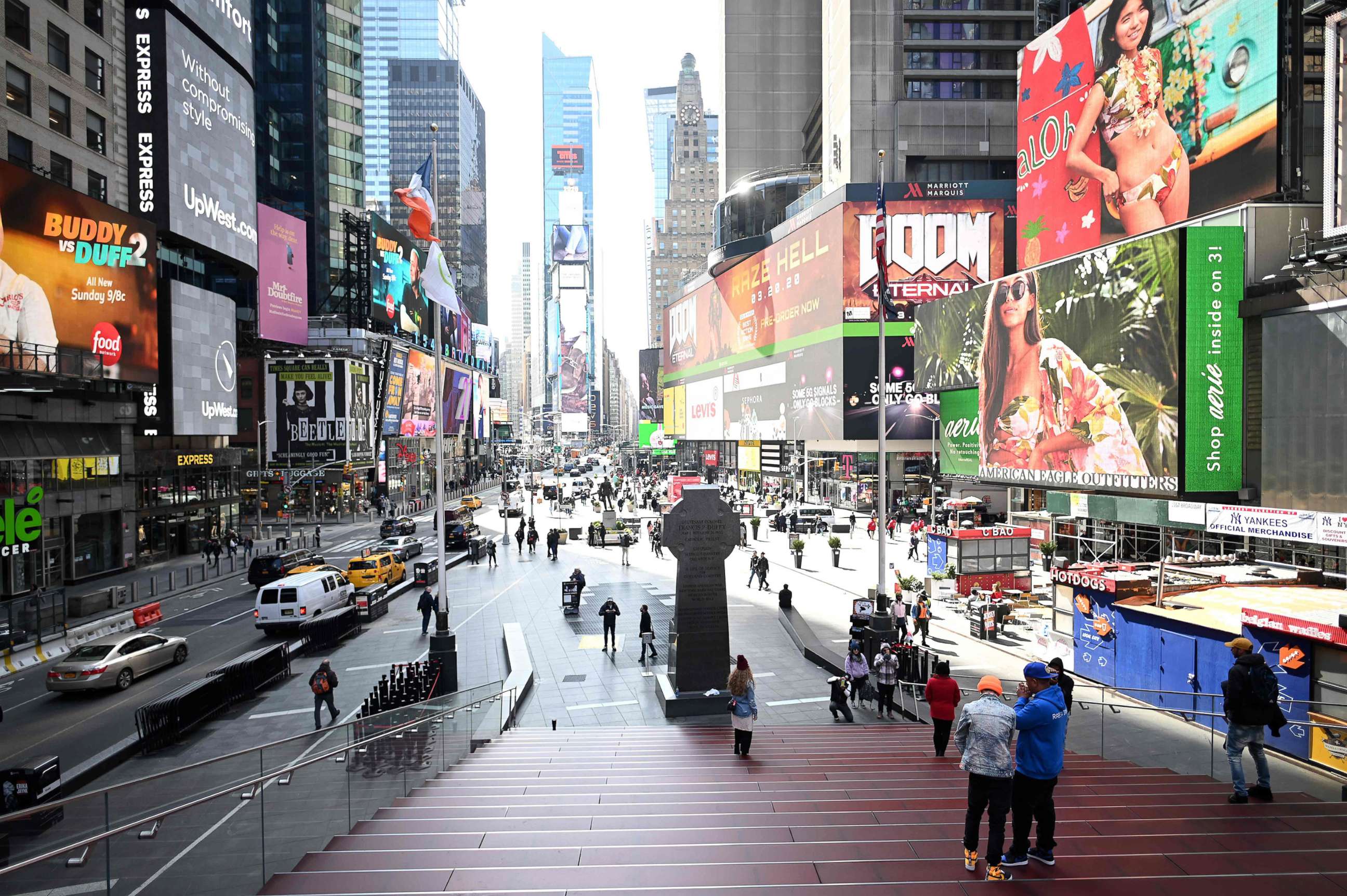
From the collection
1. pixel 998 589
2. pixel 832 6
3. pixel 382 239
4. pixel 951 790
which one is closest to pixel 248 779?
pixel 951 790

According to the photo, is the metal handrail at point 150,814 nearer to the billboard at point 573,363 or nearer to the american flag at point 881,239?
the american flag at point 881,239

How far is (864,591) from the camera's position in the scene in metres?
30.0

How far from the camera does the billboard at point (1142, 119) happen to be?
26.8 meters

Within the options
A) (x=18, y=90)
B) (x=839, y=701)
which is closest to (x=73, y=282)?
(x=18, y=90)

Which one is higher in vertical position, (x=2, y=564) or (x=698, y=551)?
(x=698, y=551)

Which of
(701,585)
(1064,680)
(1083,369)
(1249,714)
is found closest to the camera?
(1249,714)

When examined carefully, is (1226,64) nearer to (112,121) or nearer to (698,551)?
(698,551)

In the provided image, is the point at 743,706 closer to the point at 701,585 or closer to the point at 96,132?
the point at 701,585

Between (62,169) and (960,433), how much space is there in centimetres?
4396

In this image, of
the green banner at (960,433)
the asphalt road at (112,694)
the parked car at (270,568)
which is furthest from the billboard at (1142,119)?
the parked car at (270,568)

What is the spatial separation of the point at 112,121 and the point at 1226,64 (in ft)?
152

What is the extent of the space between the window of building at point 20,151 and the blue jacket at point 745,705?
34.6m

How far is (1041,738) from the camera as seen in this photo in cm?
586

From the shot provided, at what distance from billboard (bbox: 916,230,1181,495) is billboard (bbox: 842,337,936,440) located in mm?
23435
